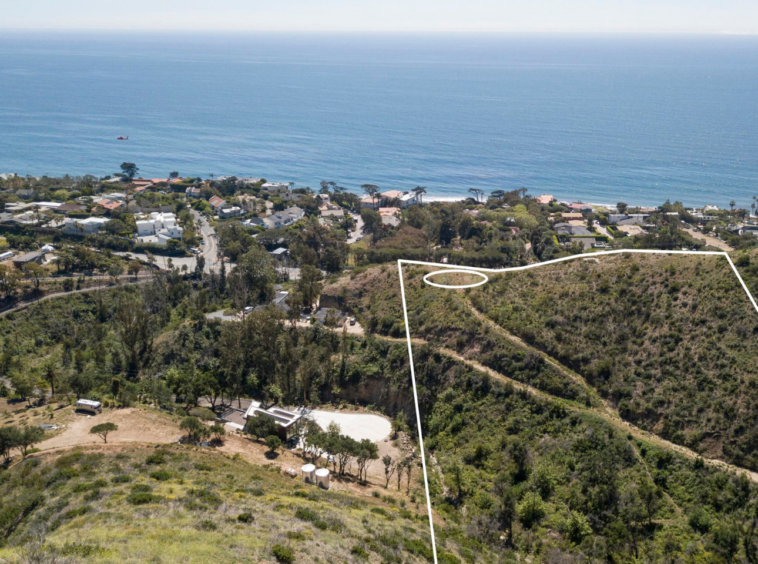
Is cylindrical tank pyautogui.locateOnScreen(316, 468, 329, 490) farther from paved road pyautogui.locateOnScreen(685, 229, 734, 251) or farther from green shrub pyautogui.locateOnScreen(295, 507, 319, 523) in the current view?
paved road pyautogui.locateOnScreen(685, 229, 734, 251)

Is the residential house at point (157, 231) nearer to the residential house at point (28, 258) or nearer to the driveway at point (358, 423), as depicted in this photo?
the residential house at point (28, 258)

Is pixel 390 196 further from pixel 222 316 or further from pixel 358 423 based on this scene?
pixel 358 423

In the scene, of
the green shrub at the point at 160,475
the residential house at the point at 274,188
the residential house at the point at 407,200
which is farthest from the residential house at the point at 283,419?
the residential house at the point at 274,188

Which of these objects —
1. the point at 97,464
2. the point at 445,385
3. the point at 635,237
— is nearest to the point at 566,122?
the point at 635,237

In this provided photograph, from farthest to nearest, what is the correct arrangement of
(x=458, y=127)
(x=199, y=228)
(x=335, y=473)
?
1. (x=458, y=127)
2. (x=199, y=228)
3. (x=335, y=473)

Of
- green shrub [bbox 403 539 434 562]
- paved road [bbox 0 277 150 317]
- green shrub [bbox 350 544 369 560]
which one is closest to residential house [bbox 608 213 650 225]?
paved road [bbox 0 277 150 317]

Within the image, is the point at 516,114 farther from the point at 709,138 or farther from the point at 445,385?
the point at 445,385
